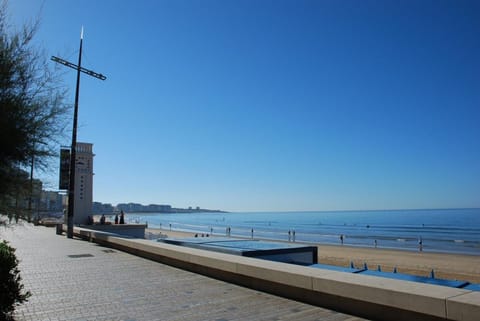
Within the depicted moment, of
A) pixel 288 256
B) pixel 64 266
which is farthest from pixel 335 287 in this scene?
pixel 64 266

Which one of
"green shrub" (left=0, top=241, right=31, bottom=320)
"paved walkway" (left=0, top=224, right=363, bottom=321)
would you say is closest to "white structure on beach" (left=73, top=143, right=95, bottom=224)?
"paved walkway" (left=0, top=224, right=363, bottom=321)

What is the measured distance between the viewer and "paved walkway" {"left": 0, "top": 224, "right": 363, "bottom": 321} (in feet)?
17.5

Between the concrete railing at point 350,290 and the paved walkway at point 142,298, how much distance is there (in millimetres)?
191

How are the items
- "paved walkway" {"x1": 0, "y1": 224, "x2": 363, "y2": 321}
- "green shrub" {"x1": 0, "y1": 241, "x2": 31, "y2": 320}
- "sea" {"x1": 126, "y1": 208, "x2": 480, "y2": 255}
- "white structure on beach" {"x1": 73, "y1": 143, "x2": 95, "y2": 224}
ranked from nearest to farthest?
"green shrub" {"x1": 0, "y1": 241, "x2": 31, "y2": 320}
"paved walkway" {"x1": 0, "y1": 224, "x2": 363, "y2": 321}
"white structure on beach" {"x1": 73, "y1": 143, "x2": 95, "y2": 224}
"sea" {"x1": 126, "y1": 208, "x2": 480, "y2": 255}

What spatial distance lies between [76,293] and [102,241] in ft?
28.8

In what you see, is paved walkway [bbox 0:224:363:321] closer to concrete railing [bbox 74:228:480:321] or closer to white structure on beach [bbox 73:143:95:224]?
concrete railing [bbox 74:228:480:321]

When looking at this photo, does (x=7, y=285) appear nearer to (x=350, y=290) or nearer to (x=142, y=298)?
(x=142, y=298)

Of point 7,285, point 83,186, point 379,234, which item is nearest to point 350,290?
point 7,285

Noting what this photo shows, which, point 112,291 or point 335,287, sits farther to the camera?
point 112,291

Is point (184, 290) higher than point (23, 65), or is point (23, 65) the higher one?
point (23, 65)

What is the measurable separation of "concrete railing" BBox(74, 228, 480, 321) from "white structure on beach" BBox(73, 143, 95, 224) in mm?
18915

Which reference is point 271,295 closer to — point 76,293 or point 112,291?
point 112,291

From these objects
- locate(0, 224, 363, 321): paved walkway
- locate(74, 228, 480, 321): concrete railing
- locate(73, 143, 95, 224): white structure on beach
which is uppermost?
locate(73, 143, 95, 224): white structure on beach

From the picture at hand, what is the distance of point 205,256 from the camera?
322 inches
